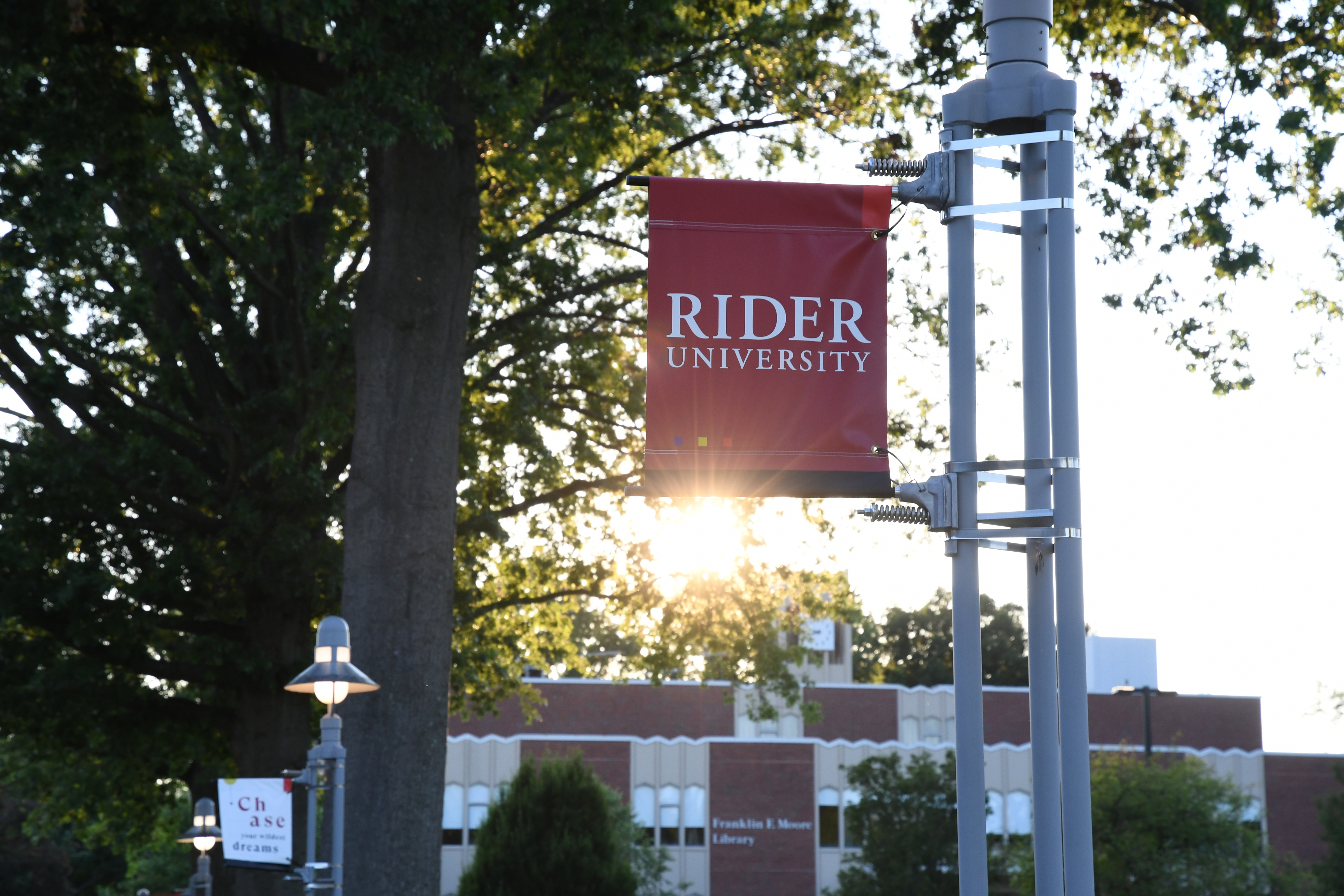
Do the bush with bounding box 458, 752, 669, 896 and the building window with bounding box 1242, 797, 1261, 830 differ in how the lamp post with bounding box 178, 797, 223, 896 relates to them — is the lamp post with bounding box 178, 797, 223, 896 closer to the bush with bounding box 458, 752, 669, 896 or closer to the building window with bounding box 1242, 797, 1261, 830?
the bush with bounding box 458, 752, 669, 896

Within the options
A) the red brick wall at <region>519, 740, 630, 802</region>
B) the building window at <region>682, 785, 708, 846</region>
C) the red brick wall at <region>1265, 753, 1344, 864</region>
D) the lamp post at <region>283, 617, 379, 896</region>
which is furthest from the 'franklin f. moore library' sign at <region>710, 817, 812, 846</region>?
the lamp post at <region>283, 617, 379, 896</region>

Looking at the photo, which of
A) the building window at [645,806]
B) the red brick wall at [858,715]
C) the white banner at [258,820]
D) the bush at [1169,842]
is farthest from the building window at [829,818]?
the white banner at [258,820]

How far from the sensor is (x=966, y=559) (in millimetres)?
4258

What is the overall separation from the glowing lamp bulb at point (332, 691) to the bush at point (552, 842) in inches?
886

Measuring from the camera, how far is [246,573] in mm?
17984

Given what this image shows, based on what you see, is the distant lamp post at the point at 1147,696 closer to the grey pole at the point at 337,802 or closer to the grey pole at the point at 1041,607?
the grey pole at the point at 337,802

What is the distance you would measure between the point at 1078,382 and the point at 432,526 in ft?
27.6

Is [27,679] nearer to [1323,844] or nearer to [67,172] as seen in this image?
[67,172]

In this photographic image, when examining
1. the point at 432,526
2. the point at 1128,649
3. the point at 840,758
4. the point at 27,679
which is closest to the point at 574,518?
the point at 27,679

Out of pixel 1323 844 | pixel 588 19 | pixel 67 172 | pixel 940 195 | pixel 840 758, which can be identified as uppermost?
pixel 588 19

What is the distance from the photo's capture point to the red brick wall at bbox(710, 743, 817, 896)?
48.5 m

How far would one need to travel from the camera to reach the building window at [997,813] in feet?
159

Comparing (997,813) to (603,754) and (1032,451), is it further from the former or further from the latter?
(1032,451)

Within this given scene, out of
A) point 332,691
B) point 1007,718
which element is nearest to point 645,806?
point 1007,718
